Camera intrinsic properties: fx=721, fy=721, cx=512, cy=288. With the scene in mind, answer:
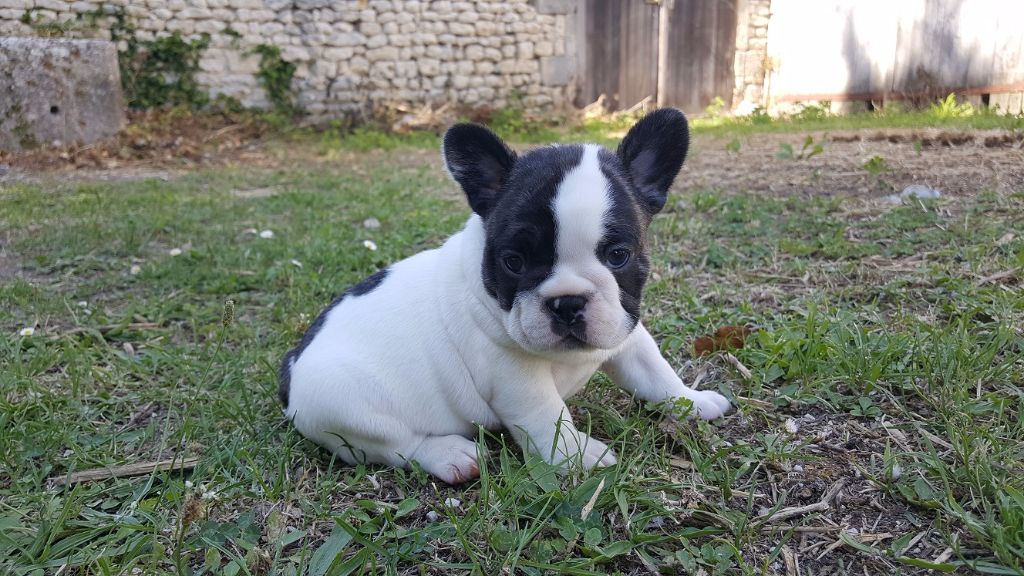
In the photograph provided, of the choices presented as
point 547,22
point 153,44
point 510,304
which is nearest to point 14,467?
point 510,304

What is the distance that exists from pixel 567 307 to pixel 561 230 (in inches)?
8.9

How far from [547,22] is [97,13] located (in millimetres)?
8188

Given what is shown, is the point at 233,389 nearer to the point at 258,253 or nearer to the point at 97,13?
the point at 258,253

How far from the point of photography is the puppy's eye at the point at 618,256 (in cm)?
218

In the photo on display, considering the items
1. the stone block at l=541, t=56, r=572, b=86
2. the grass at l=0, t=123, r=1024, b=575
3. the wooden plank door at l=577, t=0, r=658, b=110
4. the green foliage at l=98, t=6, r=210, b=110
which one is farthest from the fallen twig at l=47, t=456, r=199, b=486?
the wooden plank door at l=577, t=0, r=658, b=110

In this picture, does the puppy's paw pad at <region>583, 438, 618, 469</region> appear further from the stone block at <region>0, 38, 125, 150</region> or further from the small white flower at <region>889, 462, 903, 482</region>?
the stone block at <region>0, 38, 125, 150</region>

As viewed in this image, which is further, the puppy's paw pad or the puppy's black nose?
the puppy's paw pad

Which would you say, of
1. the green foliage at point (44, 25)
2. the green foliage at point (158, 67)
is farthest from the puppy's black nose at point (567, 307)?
the green foliage at point (44, 25)

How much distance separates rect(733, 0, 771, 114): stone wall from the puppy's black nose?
14208mm

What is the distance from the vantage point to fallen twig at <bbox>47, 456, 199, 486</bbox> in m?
2.31

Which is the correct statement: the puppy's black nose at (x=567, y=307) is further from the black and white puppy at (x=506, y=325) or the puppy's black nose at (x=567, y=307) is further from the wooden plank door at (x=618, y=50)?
the wooden plank door at (x=618, y=50)

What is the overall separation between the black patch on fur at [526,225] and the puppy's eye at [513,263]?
0.01m

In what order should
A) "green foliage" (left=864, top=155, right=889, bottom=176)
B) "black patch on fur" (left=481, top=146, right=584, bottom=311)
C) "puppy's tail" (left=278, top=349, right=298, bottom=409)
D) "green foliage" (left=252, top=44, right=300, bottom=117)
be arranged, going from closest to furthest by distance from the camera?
"black patch on fur" (left=481, top=146, right=584, bottom=311) → "puppy's tail" (left=278, top=349, right=298, bottom=409) → "green foliage" (left=864, top=155, right=889, bottom=176) → "green foliage" (left=252, top=44, right=300, bottom=117)

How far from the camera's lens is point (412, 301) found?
8.29 ft
